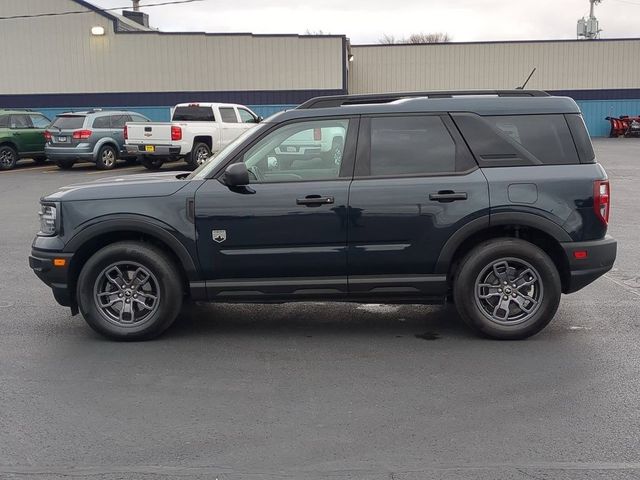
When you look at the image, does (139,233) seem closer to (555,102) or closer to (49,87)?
(555,102)

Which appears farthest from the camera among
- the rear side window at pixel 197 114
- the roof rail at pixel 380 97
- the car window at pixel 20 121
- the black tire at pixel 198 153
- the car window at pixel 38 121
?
the car window at pixel 38 121

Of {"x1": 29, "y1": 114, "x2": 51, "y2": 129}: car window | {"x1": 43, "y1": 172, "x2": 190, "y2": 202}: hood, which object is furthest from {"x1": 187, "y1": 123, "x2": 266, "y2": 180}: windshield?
{"x1": 29, "y1": 114, "x2": 51, "y2": 129}: car window

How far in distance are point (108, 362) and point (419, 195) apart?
2.71 m

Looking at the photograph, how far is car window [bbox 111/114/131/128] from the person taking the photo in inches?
835

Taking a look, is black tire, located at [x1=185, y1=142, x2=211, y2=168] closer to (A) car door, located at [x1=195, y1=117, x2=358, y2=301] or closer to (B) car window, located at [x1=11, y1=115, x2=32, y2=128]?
(B) car window, located at [x1=11, y1=115, x2=32, y2=128]

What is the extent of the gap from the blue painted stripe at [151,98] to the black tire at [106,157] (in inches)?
380

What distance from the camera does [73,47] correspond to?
2945 centimetres

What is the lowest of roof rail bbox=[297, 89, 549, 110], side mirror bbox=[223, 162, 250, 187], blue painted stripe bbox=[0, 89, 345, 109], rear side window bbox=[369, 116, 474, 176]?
side mirror bbox=[223, 162, 250, 187]

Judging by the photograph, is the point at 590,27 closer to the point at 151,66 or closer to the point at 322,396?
the point at 151,66

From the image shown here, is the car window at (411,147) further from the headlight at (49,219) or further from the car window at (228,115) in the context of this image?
the car window at (228,115)

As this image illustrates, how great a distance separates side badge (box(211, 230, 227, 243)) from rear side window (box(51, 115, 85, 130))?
1627 cm

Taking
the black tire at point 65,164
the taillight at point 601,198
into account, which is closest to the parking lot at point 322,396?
the taillight at point 601,198

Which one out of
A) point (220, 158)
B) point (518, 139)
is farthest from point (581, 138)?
point (220, 158)

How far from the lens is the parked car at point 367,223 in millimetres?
5527
